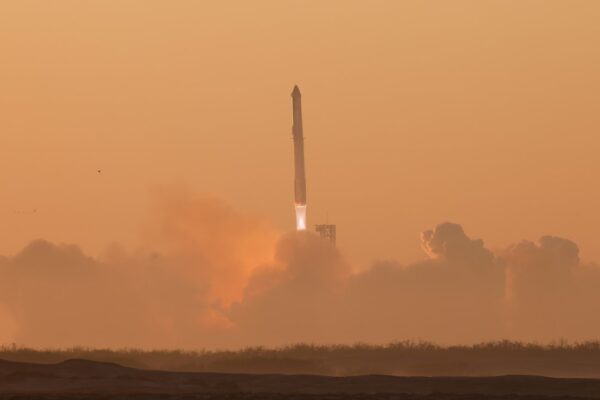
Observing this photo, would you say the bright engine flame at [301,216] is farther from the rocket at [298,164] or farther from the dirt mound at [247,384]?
the dirt mound at [247,384]

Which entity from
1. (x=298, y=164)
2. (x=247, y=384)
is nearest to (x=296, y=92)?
(x=298, y=164)

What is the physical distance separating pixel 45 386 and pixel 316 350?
97.9 feet

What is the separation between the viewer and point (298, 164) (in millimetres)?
143750

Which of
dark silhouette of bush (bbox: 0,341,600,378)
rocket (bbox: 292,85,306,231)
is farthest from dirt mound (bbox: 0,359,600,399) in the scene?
rocket (bbox: 292,85,306,231)

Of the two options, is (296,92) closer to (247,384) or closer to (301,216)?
(301,216)

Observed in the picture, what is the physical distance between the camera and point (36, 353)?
114m

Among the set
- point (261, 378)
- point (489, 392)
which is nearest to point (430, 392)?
point (489, 392)

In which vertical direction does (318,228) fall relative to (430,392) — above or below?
above

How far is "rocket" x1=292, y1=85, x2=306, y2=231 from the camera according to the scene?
468ft

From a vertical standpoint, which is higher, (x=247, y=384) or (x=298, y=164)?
(x=298, y=164)

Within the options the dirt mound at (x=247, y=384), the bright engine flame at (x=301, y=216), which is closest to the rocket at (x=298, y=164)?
the bright engine flame at (x=301, y=216)

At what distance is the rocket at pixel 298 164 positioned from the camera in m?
143

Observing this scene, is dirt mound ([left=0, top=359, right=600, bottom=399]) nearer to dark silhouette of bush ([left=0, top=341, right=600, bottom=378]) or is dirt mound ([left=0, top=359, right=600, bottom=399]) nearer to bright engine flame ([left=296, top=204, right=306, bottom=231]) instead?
dark silhouette of bush ([left=0, top=341, right=600, bottom=378])

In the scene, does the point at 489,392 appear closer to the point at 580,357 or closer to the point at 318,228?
the point at 580,357
